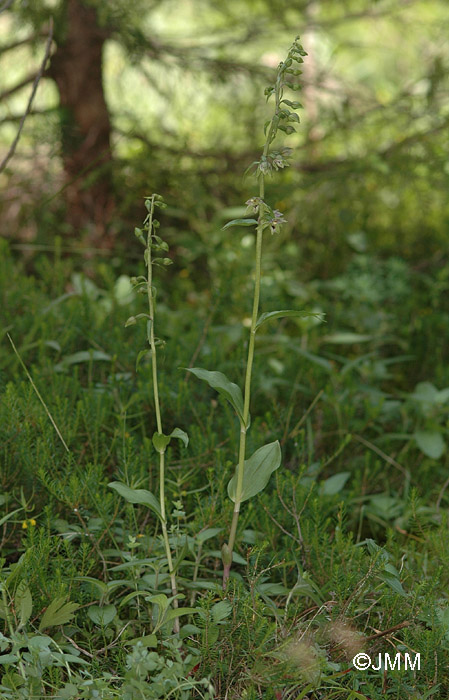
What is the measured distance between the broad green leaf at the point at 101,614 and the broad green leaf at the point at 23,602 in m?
0.15

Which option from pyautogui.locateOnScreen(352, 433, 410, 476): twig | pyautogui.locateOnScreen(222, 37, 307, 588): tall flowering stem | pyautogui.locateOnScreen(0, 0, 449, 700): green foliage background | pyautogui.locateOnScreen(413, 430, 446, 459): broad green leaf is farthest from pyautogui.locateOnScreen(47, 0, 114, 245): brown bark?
pyautogui.locateOnScreen(222, 37, 307, 588): tall flowering stem

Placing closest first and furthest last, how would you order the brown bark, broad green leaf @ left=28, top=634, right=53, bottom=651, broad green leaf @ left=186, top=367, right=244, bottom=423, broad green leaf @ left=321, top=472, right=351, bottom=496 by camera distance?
broad green leaf @ left=28, top=634, right=53, bottom=651 < broad green leaf @ left=186, top=367, right=244, bottom=423 < broad green leaf @ left=321, top=472, right=351, bottom=496 < the brown bark

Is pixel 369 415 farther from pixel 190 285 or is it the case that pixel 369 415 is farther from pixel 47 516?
pixel 190 285

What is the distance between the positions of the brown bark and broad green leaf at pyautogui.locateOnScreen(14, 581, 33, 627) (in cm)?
239

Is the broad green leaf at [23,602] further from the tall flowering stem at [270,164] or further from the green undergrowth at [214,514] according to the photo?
the tall flowering stem at [270,164]

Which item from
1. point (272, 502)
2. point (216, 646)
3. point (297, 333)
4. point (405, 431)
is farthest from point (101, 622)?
point (297, 333)

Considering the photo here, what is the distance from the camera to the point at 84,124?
3.75m

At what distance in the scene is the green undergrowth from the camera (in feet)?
4.88

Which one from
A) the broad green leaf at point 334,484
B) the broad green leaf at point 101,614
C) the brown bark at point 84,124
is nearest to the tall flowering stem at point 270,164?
the broad green leaf at point 101,614

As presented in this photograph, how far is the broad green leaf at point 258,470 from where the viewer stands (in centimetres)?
160

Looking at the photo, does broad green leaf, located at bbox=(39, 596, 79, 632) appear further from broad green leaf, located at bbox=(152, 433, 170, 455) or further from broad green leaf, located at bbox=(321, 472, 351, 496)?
broad green leaf, located at bbox=(321, 472, 351, 496)

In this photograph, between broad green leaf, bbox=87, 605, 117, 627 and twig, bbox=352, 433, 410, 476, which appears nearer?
broad green leaf, bbox=87, 605, 117, 627

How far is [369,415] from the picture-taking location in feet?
7.82

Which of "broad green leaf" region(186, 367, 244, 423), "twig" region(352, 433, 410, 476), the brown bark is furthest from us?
the brown bark
